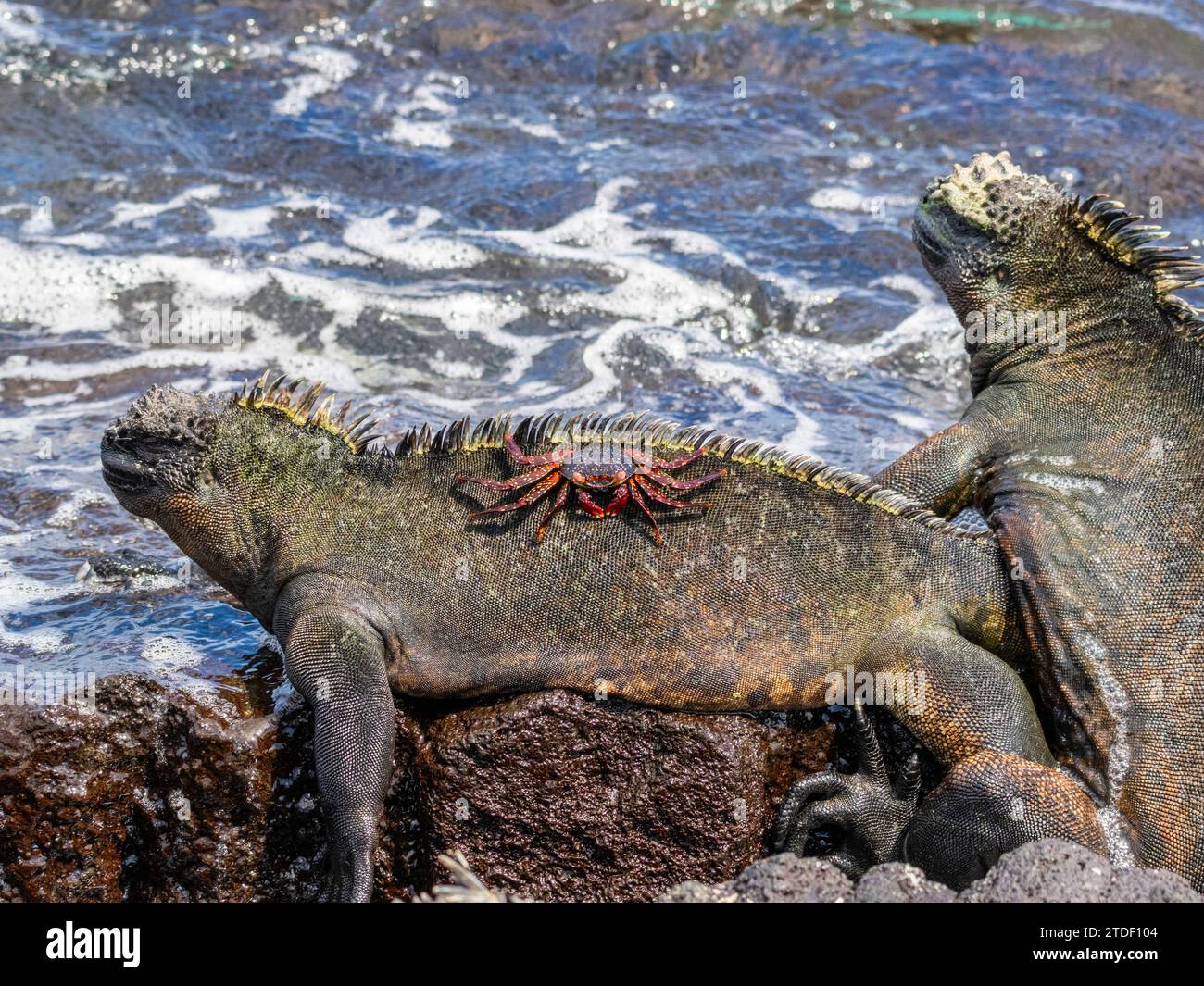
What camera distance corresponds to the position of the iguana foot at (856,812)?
402cm

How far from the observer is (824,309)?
8.57 meters

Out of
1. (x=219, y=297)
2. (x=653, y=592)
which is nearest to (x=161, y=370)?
(x=219, y=297)

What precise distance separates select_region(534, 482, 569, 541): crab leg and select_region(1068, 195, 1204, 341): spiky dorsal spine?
2106 millimetres

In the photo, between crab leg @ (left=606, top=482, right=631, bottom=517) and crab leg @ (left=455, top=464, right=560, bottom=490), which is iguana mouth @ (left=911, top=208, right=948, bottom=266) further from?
crab leg @ (left=455, top=464, right=560, bottom=490)

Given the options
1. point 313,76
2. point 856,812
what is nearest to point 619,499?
point 856,812

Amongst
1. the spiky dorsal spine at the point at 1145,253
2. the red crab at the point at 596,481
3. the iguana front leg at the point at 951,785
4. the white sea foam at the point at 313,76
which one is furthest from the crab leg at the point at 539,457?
the white sea foam at the point at 313,76

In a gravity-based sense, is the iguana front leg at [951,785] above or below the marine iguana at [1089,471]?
below

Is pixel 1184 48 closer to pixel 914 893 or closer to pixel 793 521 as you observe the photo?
pixel 793 521

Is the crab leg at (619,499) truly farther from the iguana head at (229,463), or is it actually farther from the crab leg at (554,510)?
the iguana head at (229,463)

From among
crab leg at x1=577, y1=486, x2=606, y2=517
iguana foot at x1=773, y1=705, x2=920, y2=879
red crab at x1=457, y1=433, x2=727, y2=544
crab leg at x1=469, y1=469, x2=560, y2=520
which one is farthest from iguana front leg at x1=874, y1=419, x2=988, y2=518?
crab leg at x1=469, y1=469, x2=560, y2=520

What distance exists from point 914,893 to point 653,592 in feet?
3.87

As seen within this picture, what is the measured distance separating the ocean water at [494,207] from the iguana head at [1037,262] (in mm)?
1252

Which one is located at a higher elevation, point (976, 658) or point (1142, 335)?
point (1142, 335)

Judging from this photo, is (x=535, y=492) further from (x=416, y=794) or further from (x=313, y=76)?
(x=313, y=76)
